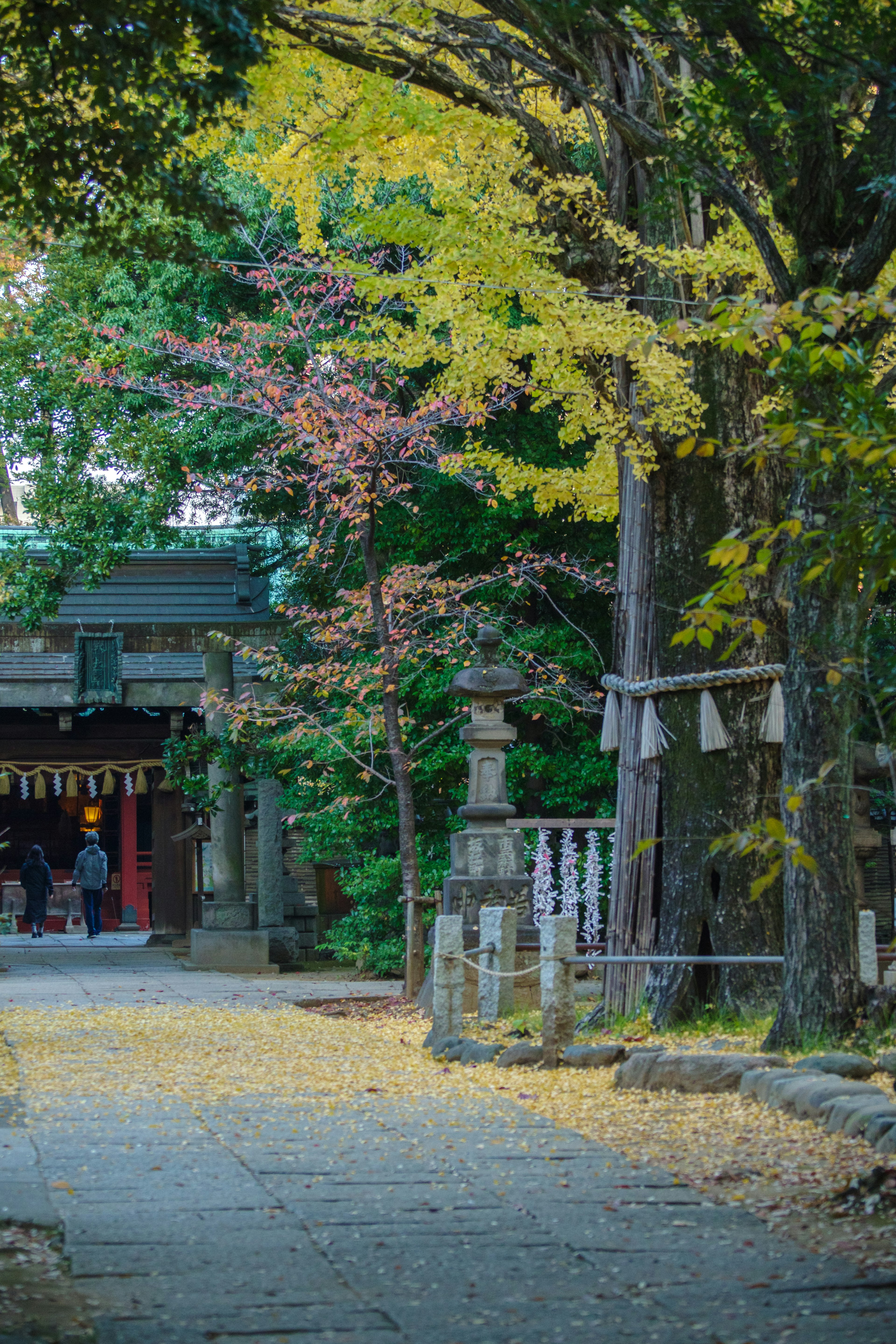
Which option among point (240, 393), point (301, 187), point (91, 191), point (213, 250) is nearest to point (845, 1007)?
point (91, 191)

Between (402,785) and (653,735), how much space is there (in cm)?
404

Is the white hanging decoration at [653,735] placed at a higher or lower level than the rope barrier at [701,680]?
lower

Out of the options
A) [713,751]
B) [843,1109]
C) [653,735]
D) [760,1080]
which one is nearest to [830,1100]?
[843,1109]

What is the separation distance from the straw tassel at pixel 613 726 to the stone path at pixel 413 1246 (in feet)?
12.5

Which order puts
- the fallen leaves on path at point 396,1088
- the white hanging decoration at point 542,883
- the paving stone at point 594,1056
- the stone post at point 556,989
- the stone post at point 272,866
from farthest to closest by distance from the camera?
the stone post at point 272,866, the white hanging decoration at point 542,883, the stone post at point 556,989, the paving stone at point 594,1056, the fallen leaves on path at point 396,1088

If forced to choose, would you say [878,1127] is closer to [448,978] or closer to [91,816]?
[448,978]

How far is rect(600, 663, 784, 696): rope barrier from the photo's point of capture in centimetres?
823

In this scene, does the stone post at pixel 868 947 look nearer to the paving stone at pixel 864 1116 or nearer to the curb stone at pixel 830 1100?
the curb stone at pixel 830 1100

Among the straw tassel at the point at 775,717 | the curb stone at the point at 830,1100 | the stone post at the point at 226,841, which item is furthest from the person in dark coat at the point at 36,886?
the curb stone at the point at 830,1100

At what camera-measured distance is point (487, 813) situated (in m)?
11.4

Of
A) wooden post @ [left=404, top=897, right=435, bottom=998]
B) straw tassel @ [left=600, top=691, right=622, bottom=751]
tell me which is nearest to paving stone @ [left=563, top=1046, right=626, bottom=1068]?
straw tassel @ [left=600, top=691, right=622, bottom=751]

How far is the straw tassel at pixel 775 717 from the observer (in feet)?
26.7

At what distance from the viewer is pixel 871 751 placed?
12008mm

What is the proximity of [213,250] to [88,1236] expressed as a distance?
13720 mm
